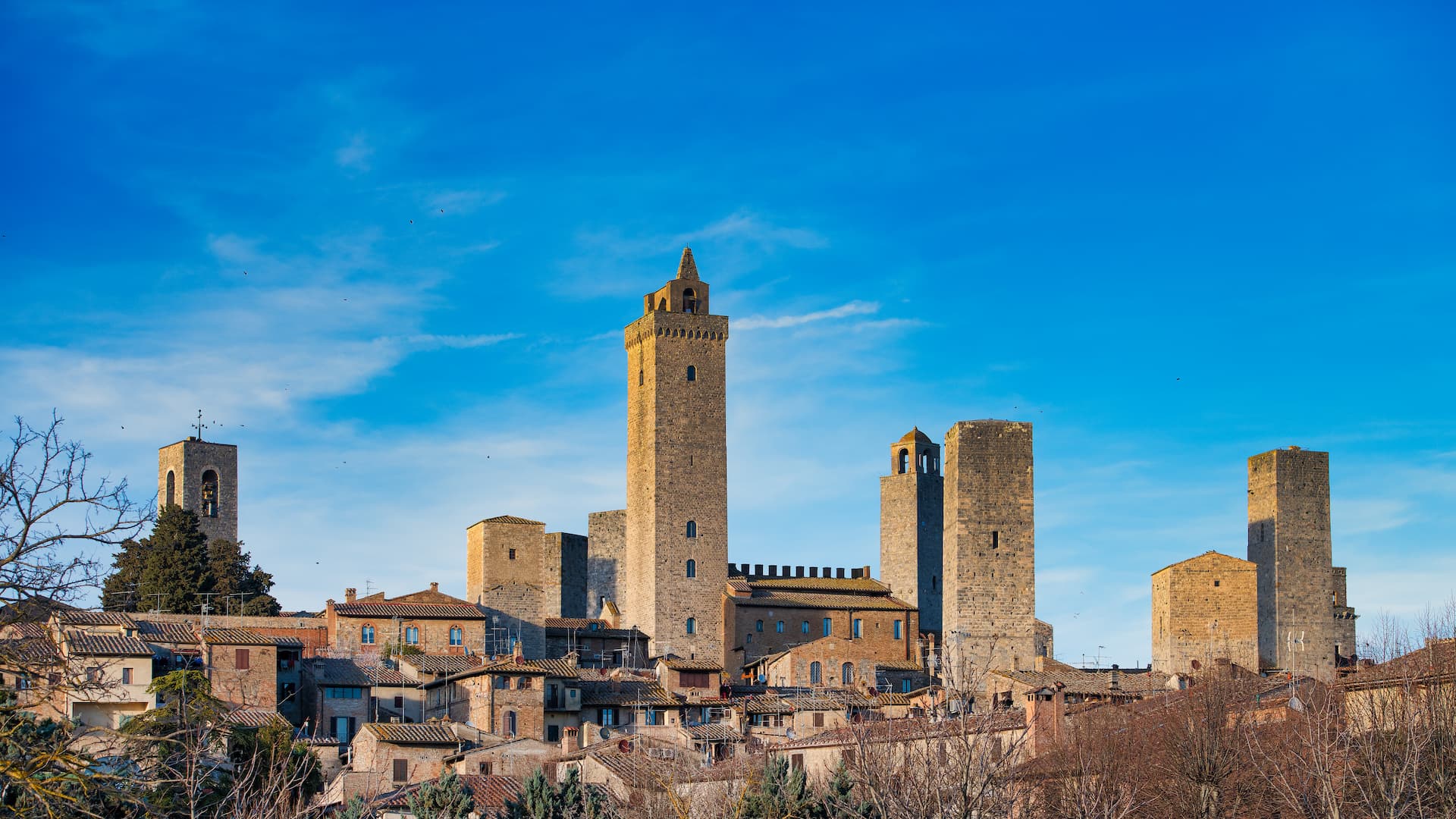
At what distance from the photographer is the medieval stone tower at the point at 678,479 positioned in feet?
192

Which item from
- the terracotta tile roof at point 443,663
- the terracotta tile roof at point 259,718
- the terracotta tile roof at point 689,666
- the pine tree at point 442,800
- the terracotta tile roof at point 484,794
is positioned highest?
the terracotta tile roof at point 443,663

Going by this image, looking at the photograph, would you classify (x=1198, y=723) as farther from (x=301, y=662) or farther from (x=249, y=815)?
(x=301, y=662)

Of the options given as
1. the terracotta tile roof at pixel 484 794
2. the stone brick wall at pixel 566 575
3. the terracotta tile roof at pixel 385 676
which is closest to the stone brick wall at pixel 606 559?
the stone brick wall at pixel 566 575

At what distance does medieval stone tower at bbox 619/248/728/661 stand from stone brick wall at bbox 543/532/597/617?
2.03 meters

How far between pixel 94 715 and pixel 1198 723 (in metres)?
24.1

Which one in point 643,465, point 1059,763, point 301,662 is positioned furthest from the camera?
point 643,465

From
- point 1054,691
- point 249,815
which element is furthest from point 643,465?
point 249,815

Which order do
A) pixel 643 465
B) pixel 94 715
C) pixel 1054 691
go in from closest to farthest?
pixel 1054 691 < pixel 94 715 < pixel 643 465

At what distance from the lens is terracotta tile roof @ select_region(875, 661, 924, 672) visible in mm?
56156

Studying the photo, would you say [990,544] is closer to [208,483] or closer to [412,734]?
[412,734]

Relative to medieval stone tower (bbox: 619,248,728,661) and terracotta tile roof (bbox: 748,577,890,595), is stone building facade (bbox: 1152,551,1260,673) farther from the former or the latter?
medieval stone tower (bbox: 619,248,728,661)

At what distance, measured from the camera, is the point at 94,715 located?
40.7 meters

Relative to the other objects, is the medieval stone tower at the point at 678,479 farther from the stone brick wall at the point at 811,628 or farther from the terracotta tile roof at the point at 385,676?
the terracotta tile roof at the point at 385,676

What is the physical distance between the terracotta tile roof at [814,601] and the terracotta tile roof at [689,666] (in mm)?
5745
